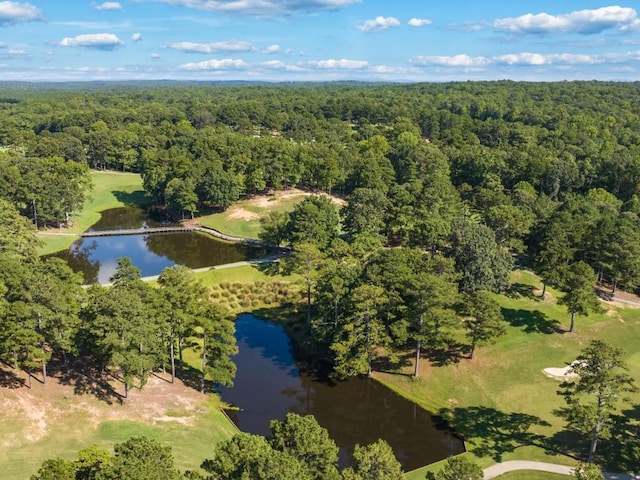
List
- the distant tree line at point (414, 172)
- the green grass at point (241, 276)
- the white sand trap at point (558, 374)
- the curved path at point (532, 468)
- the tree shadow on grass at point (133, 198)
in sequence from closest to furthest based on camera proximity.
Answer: the curved path at point (532, 468) < the white sand trap at point (558, 374) < the green grass at point (241, 276) < the distant tree line at point (414, 172) < the tree shadow on grass at point (133, 198)

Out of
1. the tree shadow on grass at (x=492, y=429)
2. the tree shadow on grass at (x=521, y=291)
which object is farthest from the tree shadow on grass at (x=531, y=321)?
the tree shadow on grass at (x=492, y=429)

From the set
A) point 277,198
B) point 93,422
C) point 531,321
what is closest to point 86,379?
point 93,422

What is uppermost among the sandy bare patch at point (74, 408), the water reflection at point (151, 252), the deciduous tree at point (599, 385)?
the deciduous tree at point (599, 385)

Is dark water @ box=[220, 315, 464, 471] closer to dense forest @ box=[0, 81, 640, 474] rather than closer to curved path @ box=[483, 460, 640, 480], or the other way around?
dense forest @ box=[0, 81, 640, 474]

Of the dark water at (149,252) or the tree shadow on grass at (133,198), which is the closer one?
the dark water at (149,252)

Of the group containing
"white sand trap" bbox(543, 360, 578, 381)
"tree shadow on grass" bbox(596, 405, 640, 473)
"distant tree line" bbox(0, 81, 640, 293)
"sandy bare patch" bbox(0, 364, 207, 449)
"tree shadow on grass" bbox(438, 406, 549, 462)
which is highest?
"distant tree line" bbox(0, 81, 640, 293)

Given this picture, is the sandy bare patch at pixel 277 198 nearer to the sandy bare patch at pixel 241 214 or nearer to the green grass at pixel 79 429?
→ the sandy bare patch at pixel 241 214

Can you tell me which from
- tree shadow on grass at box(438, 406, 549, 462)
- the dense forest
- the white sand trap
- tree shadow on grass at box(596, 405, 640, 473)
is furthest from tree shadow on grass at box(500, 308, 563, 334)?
tree shadow on grass at box(438, 406, 549, 462)
